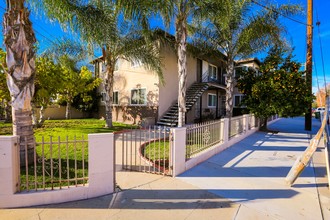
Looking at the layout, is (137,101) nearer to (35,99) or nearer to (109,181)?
(35,99)

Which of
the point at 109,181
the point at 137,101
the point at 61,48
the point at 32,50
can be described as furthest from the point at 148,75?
the point at 109,181

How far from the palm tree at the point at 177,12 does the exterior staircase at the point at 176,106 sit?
4.05 metres

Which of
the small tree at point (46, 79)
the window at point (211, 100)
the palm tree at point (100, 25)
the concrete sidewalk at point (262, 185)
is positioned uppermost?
the palm tree at point (100, 25)

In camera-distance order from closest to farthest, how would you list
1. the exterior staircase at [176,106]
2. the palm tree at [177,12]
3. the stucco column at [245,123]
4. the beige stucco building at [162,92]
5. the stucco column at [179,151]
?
the stucco column at [179,151]
the palm tree at [177,12]
the stucco column at [245,123]
the exterior staircase at [176,106]
the beige stucco building at [162,92]

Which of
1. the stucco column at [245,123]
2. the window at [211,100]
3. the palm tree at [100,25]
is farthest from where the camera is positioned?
the window at [211,100]

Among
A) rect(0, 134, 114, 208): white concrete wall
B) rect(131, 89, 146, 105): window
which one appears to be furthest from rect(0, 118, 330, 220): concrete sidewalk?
rect(131, 89, 146, 105): window

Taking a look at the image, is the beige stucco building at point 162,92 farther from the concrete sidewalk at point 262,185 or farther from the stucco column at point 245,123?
the concrete sidewalk at point 262,185

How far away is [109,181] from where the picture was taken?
12.3ft

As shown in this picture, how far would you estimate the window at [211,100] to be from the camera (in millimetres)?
18500

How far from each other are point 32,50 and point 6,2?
140cm

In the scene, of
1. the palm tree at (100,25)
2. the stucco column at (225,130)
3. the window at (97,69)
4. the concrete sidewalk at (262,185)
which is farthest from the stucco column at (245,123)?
the window at (97,69)

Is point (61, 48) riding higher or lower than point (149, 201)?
higher

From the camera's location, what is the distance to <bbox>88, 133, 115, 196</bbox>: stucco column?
11.5 feet

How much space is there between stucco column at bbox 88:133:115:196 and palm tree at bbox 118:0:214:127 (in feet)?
15.4
